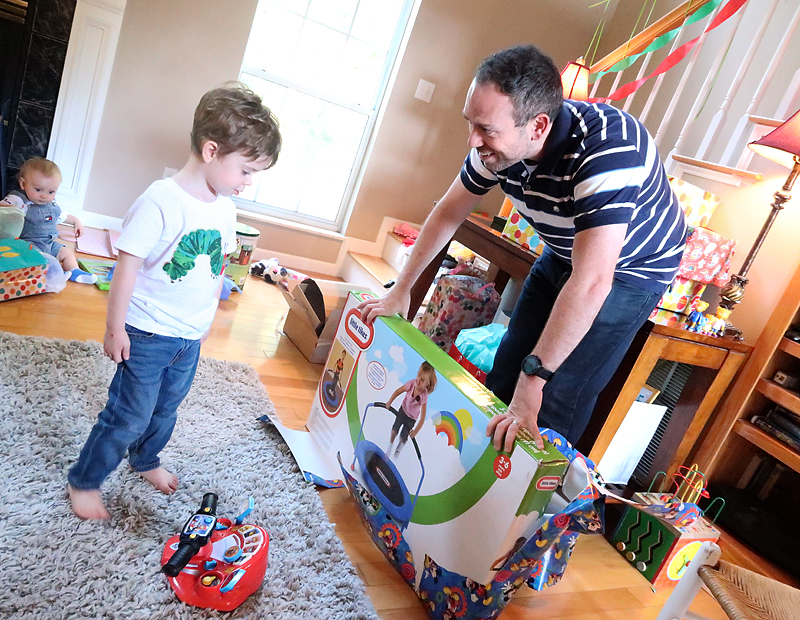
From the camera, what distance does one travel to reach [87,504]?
1.18 meters

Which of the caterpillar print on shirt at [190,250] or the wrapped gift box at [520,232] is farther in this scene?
the wrapped gift box at [520,232]

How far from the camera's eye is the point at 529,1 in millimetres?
3318

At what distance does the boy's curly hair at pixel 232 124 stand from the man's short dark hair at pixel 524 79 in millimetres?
417

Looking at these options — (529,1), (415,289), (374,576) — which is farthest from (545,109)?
(529,1)

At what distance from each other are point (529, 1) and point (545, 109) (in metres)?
2.68

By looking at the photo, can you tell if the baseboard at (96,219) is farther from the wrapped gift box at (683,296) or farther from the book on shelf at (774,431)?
the book on shelf at (774,431)

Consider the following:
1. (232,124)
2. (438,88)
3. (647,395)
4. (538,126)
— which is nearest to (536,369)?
(538,126)

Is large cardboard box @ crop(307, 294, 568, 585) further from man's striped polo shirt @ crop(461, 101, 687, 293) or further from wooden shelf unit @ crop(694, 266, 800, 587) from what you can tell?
wooden shelf unit @ crop(694, 266, 800, 587)

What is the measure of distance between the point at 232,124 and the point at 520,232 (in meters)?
1.15

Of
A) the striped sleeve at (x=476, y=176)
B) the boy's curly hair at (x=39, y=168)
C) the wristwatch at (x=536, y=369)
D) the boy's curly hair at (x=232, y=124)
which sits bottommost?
the boy's curly hair at (x=39, y=168)

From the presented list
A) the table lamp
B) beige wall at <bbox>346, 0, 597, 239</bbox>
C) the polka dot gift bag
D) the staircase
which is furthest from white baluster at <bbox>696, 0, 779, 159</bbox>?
beige wall at <bbox>346, 0, 597, 239</bbox>

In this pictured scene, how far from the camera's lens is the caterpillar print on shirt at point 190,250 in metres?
1.11

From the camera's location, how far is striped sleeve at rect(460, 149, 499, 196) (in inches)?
52.6

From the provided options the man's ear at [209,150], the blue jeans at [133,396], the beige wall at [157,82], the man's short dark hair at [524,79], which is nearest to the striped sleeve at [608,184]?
the man's short dark hair at [524,79]
